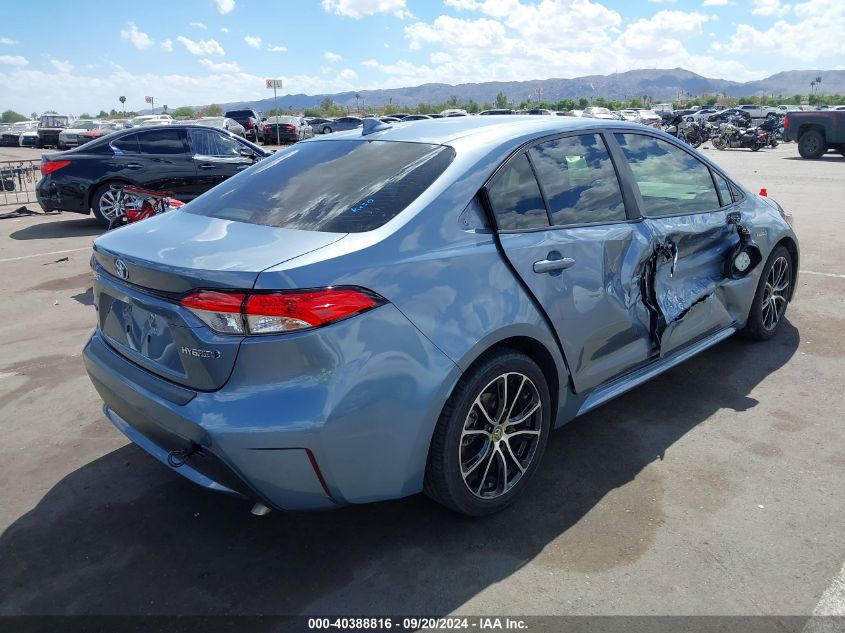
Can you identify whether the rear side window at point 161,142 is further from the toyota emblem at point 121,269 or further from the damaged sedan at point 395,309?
the toyota emblem at point 121,269

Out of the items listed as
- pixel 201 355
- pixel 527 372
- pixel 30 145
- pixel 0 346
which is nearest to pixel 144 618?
pixel 201 355

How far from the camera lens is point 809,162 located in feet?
→ 71.5

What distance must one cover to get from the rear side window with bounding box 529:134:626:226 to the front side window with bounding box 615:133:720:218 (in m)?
0.23

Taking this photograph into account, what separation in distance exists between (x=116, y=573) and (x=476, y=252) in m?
1.95

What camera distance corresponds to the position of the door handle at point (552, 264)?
297cm

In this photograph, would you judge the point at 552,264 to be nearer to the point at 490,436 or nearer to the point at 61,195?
the point at 490,436

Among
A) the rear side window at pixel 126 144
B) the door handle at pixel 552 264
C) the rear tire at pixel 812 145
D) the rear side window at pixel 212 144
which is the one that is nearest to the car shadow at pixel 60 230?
the rear side window at pixel 126 144

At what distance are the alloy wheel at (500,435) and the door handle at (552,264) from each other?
1.57ft

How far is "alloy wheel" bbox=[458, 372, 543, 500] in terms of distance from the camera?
2863 millimetres

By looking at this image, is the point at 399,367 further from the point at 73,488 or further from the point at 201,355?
the point at 73,488

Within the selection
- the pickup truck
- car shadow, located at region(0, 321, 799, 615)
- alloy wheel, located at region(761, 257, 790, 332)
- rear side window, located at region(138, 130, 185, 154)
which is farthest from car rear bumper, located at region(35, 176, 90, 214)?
the pickup truck

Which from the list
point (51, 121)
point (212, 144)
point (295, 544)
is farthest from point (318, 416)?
point (51, 121)

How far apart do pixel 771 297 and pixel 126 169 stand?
30.7 feet

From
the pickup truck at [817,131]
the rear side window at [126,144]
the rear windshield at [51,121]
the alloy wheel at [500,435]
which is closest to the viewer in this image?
the alloy wheel at [500,435]
